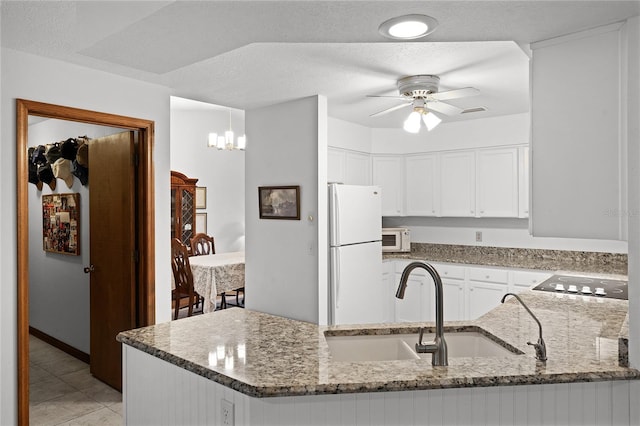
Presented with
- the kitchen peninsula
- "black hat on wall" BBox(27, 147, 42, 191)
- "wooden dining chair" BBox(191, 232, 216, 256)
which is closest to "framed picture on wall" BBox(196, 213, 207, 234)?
"wooden dining chair" BBox(191, 232, 216, 256)

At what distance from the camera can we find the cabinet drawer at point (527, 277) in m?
4.26

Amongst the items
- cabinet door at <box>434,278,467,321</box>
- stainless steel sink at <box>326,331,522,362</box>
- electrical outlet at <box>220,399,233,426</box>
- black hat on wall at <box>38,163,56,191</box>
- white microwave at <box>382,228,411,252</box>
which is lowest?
cabinet door at <box>434,278,467,321</box>

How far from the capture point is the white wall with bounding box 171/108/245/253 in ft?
24.3

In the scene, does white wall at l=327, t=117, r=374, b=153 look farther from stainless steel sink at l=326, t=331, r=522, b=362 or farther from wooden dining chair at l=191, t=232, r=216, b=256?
stainless steel sink at l=326, t=331, r=522, b=362

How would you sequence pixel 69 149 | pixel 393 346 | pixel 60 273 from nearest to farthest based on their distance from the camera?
pixel 393 346 < pixel 69 149 < pixel 60 273

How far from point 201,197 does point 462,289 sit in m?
4.69

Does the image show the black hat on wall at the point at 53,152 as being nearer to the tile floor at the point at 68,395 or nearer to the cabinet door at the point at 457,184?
the tile floor at the point at 68,395

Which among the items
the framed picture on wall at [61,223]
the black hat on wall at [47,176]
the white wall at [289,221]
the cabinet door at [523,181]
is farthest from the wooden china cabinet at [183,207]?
the cabinet door at [523,181]

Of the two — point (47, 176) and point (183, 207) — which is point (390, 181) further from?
point (47, 176)

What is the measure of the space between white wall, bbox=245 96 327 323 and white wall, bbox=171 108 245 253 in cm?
335

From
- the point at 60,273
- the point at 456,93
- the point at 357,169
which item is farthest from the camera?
the point at 357,169

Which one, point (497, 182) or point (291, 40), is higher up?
point (291, 40)

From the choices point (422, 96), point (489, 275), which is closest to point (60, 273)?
point (422, 96)

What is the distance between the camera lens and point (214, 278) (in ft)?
17.1
